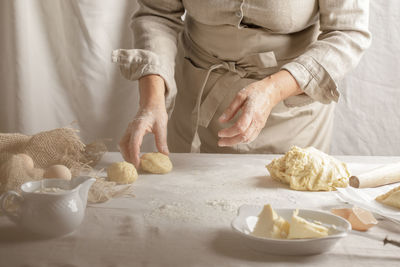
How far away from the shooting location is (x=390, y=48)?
2.69 metres

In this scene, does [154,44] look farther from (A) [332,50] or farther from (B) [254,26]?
(A) [332,50]

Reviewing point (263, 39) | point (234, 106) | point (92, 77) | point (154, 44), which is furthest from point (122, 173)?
point (92, 77)

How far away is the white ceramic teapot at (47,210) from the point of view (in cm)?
94

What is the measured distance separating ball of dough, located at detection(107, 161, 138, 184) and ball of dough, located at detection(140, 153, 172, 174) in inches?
2.8

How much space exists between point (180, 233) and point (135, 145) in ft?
1.57

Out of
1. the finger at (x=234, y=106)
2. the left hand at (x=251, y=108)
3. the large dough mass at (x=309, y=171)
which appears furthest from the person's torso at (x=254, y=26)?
the large dough mass at (x=309, y=171)

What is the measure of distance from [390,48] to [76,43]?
5.33ft

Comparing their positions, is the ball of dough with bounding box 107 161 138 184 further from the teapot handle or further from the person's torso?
the person's torso

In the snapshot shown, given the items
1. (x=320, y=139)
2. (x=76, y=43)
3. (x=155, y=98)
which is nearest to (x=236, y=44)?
(x=155, y=98)

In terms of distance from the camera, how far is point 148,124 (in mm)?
1462

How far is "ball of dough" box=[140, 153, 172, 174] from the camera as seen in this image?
1.41 m

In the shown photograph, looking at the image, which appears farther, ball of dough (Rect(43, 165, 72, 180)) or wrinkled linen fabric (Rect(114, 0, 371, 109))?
wrinkled linen fabric (Rect(114, 0, 371, 109))

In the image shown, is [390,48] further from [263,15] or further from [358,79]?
[263,15]

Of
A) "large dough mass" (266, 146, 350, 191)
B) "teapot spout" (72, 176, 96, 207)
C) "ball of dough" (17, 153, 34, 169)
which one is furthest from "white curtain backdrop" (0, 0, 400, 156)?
"teapot spout" (72, 176, 96, 207)
